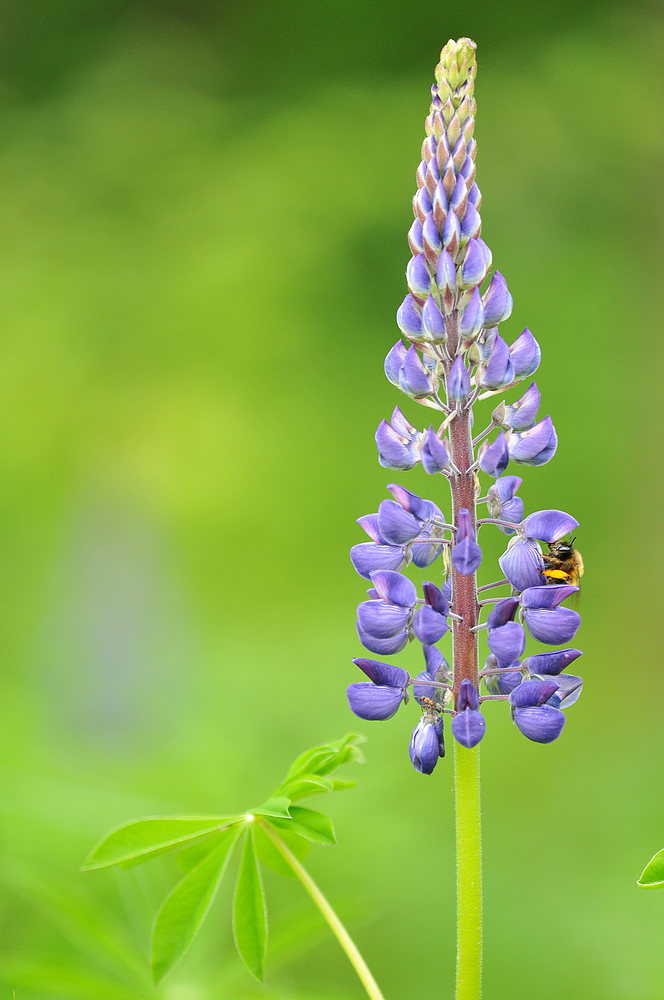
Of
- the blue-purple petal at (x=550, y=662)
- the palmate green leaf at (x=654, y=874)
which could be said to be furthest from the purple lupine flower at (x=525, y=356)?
the palmate green leaf at (x=654, y=874)

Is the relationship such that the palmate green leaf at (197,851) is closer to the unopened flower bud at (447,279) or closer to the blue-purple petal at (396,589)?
the blue-purple petal at (396,589)

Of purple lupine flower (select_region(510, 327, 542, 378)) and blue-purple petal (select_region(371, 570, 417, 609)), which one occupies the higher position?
purple lupine flower (select_region(510, 327, 542, 378))

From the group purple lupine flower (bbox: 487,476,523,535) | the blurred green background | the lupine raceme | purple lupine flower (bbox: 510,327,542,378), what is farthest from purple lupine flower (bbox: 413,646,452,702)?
the blurred green background

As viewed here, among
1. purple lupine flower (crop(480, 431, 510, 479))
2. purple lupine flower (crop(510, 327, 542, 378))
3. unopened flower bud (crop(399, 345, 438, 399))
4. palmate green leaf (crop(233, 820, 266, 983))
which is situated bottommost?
palmate green leaf (crop(233, 820, 266, 983))

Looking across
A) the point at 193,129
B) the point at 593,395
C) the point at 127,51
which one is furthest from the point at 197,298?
the point at 593,395

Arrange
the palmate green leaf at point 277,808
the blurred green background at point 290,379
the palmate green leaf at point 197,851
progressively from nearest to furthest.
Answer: the palmate green leaf at point 277,808, the palmate green leaf at point 197,851, the blurred green background at point 290,379

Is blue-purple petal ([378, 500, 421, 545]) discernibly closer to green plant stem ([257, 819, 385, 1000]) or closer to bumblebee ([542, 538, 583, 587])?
bumblebee ([542, 538, 583, 587])

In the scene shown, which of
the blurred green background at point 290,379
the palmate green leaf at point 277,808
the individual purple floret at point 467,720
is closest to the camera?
the individual purple floret at point 467,720

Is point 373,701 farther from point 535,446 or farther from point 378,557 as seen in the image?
point 535,446
